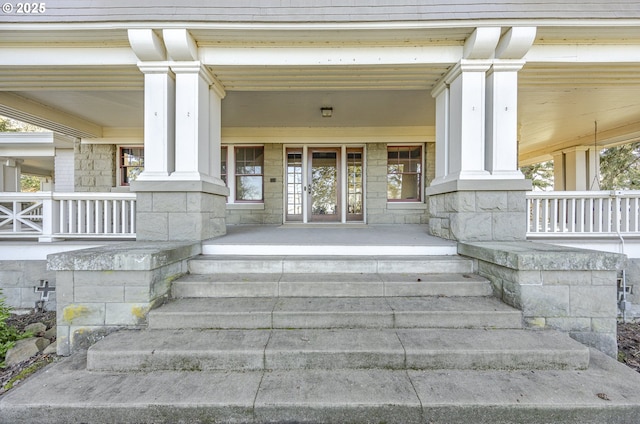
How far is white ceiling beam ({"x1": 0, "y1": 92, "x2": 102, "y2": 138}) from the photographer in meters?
4.82

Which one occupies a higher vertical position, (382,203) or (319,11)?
(319,11)

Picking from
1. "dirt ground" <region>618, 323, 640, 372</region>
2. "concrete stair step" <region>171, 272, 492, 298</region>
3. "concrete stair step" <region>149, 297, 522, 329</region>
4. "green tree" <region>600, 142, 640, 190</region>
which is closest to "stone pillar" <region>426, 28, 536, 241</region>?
"concrete stair step" <region>171, 272, 492, 298</region>

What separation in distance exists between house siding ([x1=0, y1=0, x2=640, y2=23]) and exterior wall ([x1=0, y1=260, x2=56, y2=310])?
9.18 feet

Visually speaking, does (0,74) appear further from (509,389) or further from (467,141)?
(509,389)

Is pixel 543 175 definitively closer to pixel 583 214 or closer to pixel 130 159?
pixel 583 214

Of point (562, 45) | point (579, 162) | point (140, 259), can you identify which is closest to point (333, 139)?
point (562, 45)

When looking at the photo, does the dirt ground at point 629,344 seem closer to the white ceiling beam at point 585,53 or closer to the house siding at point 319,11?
the white ceiling beam at point 585,53

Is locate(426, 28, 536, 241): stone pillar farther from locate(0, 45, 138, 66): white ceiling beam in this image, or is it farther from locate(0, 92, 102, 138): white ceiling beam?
locate(0, 92, 102, 138): white ceiling beam

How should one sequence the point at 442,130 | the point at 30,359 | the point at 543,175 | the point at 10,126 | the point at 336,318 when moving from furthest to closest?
the point at 543,175, the point at 10,126, the point at 442,130, the point at 30,359, the point at 336,318

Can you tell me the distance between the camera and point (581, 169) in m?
8.03

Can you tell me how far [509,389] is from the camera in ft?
5.73

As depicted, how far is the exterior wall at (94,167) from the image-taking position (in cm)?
676

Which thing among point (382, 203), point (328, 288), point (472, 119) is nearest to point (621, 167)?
point (382, 203)

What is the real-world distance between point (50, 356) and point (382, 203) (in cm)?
586
